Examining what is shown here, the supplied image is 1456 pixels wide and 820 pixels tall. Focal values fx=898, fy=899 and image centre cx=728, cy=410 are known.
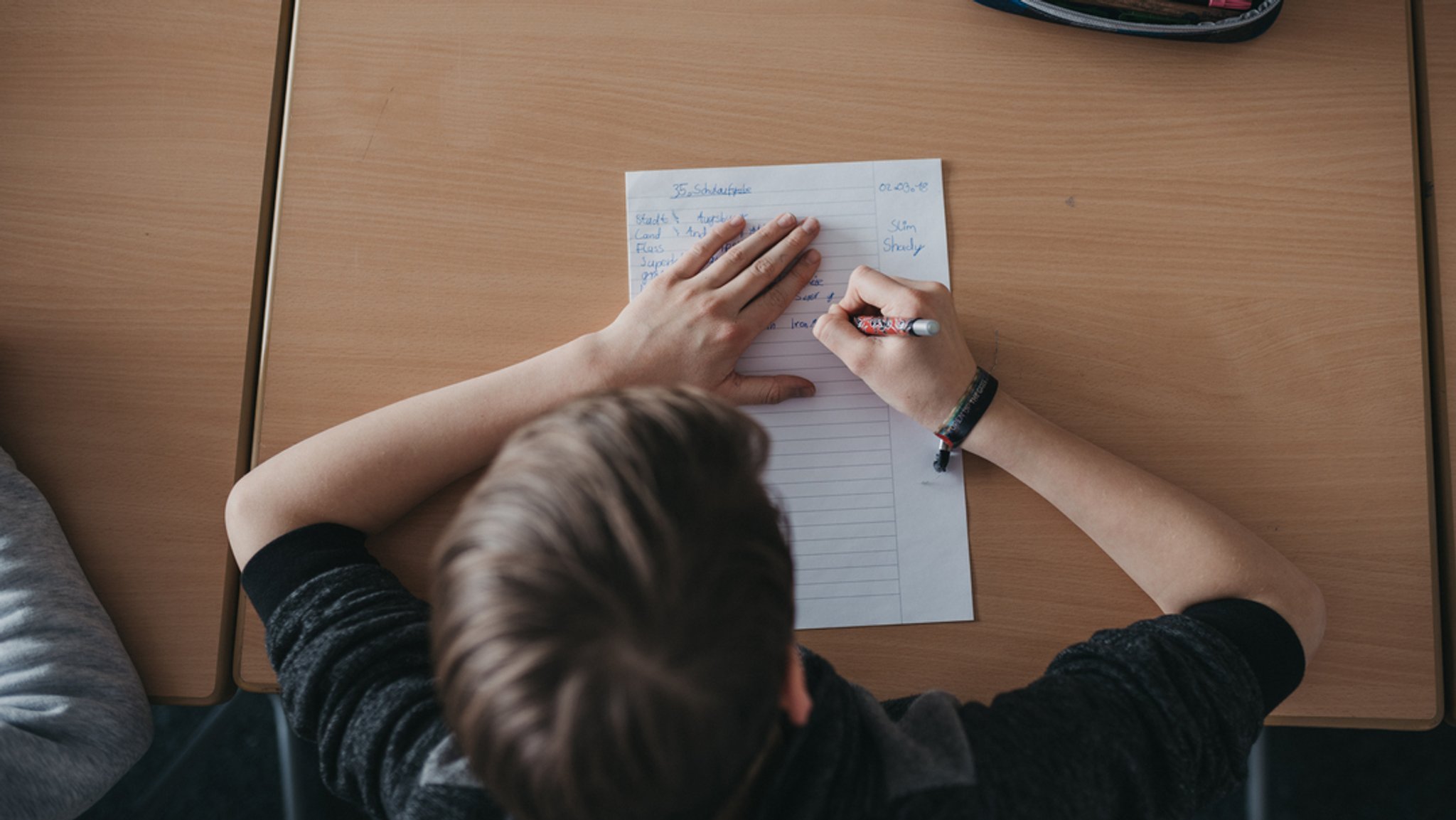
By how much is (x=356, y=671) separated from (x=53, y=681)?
0.90ft

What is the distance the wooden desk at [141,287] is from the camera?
78cm

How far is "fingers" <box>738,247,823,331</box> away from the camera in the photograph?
0.79m

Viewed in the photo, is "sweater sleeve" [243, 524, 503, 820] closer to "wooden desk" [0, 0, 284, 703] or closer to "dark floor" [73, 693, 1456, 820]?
"wooden desk" [0, 0, 284, 703]

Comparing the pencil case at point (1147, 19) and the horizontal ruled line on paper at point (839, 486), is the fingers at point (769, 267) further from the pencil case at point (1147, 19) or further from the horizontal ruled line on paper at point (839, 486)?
the pencil case at point (1147, 19)

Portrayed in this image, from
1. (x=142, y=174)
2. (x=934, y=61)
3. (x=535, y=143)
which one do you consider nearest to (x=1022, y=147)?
(x=934, y=61)

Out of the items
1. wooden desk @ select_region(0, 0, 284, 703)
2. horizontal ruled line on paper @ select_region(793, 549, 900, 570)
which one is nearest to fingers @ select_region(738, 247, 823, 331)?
horizontal ruled line on paper @ select_region(793, 549, 900, 570)

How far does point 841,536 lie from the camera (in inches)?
30.7

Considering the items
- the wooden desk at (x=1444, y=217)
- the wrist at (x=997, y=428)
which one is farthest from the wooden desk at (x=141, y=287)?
the wooden desk at (x=1444, y=217)

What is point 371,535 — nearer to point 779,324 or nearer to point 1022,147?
point 779,324

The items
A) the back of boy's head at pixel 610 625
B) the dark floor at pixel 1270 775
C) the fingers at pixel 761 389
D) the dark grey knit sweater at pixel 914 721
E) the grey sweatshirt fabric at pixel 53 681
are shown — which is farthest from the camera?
the dark floor at pixel 1270 775

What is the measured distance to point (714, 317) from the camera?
78 cm

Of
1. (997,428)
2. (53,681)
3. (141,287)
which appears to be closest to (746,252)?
(997,428)

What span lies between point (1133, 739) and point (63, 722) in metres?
0.80

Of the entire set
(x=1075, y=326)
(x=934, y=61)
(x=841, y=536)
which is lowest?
(x=841, y=536)
